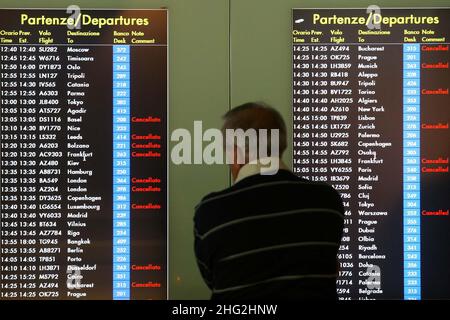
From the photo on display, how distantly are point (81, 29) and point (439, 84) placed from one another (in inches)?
56.0

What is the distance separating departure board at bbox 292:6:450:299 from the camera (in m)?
2.32

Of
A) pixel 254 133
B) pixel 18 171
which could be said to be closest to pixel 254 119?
pixel 254 133

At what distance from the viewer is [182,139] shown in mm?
2352

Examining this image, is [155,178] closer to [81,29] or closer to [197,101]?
[197,101]

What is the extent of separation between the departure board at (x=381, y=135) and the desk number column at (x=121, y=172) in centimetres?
67

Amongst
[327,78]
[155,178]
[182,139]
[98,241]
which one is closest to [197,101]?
[182,139]

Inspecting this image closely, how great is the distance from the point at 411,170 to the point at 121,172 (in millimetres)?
1137

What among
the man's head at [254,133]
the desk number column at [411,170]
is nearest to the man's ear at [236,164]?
the man's head at [254,133]

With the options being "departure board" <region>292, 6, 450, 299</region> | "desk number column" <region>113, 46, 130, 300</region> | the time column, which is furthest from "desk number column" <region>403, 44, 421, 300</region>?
the time column

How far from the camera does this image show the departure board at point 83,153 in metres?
2.32

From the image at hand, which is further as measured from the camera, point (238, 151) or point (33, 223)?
point (33, 223)

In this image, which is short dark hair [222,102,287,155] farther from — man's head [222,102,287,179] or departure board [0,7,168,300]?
departure board [0,7,168,300]

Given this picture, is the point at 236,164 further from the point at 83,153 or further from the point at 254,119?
the point at 83,153

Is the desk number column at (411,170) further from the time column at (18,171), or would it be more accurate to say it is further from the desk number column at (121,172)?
the time column at (18,171)
